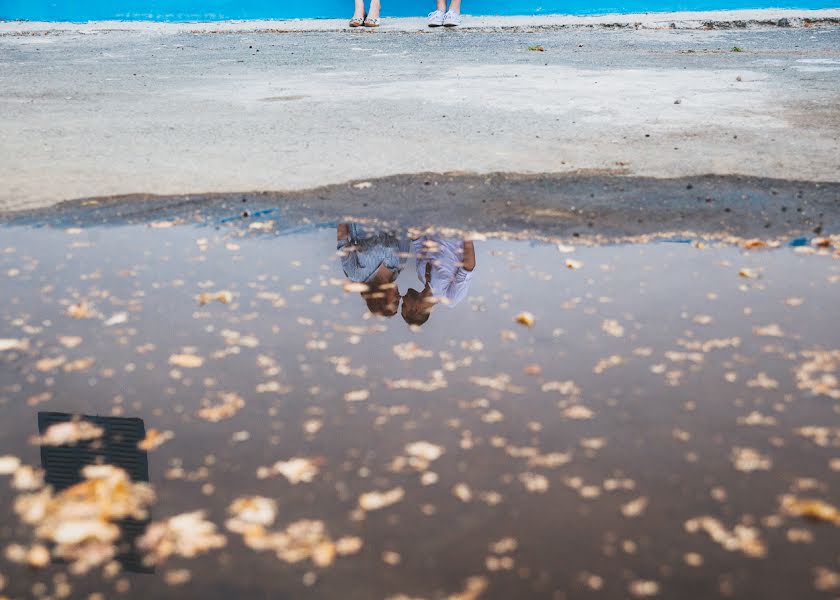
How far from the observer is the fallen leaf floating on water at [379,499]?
2.21 m

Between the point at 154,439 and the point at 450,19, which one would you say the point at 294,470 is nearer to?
the point at 154,439

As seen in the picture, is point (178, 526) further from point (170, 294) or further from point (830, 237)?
point (830, 237)

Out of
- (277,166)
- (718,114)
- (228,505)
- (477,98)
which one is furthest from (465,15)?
(228,505)

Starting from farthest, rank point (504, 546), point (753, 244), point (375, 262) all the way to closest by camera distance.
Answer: point (753, 244) < point (375, 262) < point (504, 546)

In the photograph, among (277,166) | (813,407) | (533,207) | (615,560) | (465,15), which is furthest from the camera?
(465,15)

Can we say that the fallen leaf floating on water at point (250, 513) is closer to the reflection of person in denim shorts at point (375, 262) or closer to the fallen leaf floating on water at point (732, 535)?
the fallen leaf floating on water at point (732, 535)

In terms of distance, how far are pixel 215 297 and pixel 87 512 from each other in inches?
55.5

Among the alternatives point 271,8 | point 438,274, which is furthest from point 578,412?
point 271,8

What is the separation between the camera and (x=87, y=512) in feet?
7.24

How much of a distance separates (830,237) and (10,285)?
3848mm

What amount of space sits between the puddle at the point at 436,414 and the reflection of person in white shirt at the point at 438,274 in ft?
0.08

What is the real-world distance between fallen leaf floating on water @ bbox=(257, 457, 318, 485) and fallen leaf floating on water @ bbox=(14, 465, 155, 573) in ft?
1.04

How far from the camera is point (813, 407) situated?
263 centimetres

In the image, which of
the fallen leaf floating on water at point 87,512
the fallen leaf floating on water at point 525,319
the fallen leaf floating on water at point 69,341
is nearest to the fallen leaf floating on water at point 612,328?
the fallen leaf floating on water at point 525,319
